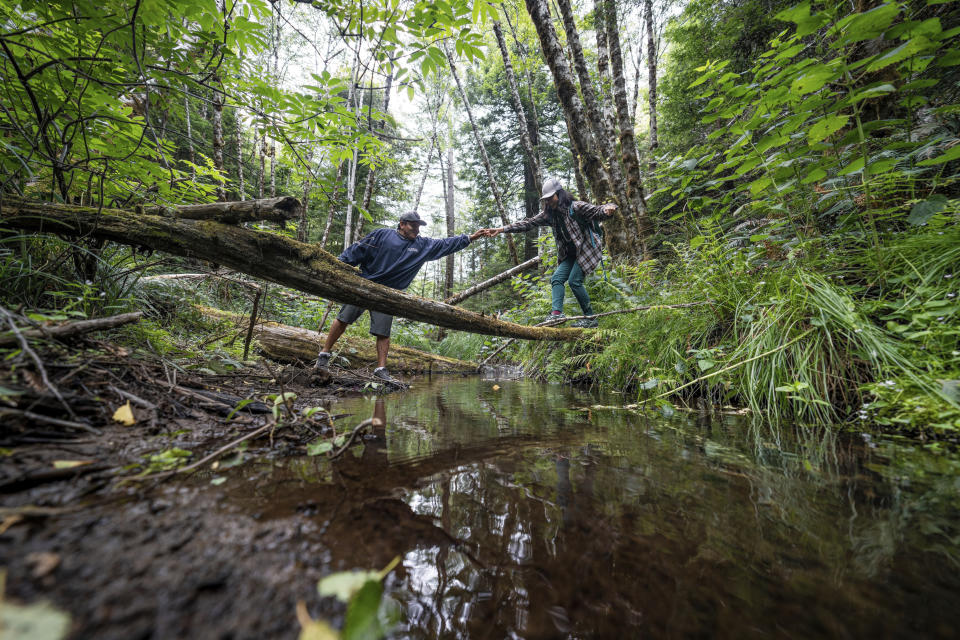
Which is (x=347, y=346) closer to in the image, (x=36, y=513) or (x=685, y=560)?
(x=36, y=513)

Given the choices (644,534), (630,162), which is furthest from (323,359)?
(630,162)

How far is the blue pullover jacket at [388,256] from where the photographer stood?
13.6 feet

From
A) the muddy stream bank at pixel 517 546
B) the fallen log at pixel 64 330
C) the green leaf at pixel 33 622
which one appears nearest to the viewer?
the green leaf at pixel 33 622

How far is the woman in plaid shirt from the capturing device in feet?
14.4

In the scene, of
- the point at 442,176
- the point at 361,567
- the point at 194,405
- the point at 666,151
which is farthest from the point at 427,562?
the point at 442,176

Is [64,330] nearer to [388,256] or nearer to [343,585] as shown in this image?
[343,585]

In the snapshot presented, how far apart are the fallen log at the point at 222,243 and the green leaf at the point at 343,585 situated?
201cm

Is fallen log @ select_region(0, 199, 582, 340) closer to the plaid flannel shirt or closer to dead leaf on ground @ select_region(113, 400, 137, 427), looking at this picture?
dead leaf on ground @ select_region(113, 400, 137, 427)

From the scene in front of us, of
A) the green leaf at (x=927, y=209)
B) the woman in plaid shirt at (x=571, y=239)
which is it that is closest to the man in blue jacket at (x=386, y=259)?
the woman in plaid shirt at (x=571, y=239)

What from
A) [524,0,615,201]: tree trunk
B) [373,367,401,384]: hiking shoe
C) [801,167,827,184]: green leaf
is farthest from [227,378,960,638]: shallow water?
[524,0,615,201]: tree trunk

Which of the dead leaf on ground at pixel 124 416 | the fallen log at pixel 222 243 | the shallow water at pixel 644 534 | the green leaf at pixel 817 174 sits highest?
the green leaf at pixel 817 174

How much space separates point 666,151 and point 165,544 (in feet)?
29.4

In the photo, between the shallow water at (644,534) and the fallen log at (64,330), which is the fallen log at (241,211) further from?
the shallow water at (644,534)

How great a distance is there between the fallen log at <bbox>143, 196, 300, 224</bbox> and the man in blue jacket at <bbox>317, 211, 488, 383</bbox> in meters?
2.00
